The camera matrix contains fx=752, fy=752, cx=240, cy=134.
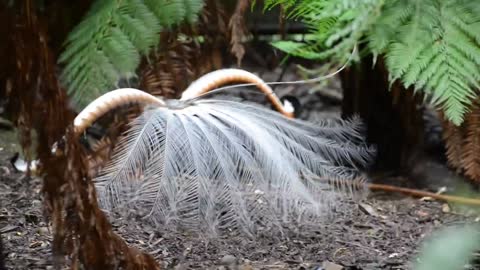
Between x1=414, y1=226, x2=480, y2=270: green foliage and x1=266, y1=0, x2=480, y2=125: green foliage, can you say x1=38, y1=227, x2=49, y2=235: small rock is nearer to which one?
x1=266, y1=0, x2=480, y2=125: green foliage

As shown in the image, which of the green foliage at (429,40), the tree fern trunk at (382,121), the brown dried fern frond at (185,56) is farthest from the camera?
the tree fern trunk at (382,121)

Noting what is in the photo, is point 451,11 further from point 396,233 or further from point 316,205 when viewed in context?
point 396,233

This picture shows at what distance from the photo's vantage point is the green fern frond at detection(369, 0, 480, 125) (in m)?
1.38

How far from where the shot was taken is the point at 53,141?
106 centimetres

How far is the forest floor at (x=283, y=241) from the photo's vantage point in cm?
155

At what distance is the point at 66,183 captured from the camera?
106cm

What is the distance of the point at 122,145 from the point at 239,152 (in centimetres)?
23

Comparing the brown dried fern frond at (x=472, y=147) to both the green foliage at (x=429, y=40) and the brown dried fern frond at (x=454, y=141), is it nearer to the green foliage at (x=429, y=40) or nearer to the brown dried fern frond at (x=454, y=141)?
the brown dried fern frond at (x=454, y=141)

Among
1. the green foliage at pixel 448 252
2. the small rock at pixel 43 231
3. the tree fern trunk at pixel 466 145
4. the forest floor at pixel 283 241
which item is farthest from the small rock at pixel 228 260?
the green foliage at pixel 448 252

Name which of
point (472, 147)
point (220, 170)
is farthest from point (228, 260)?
point (472, 147)

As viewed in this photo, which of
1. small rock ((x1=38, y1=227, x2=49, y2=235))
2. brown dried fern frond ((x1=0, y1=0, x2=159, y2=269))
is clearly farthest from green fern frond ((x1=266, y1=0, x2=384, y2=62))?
small rock ((x1=38, y1=227, x2=49, y2=235))

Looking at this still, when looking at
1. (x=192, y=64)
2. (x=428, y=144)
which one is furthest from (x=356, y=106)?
(x=192, y=64)

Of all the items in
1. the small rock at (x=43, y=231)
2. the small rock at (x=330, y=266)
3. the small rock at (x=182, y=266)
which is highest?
the small rock at (x=330, y=266)

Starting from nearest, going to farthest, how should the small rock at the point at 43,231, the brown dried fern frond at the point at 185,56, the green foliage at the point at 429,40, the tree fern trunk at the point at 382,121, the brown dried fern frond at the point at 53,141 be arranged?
the brown dried fern frond at the point at 53,141 < the green foliage at the point at 429,40 < the small rock at the point at 43,231 < the brown dried fern frond at the point at 185,56 < the tree fern trunk at the point at 382,121
